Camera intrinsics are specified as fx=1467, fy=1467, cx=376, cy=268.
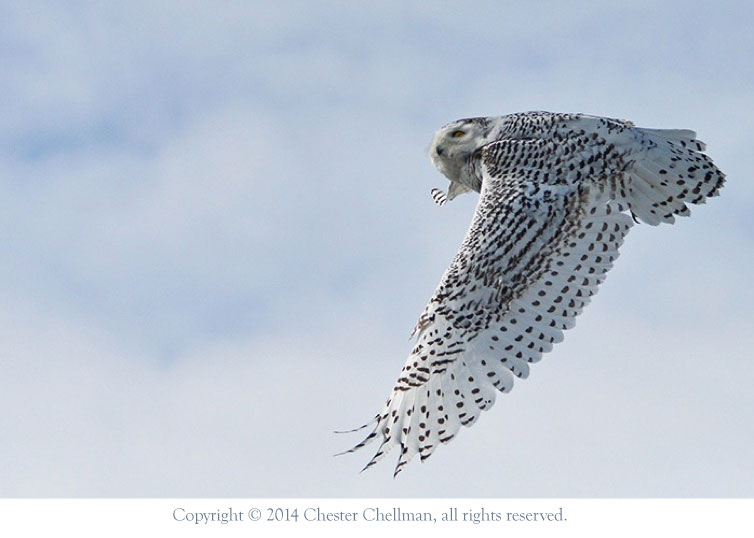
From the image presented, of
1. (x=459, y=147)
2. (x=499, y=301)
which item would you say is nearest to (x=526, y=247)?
(x=499, y=301)

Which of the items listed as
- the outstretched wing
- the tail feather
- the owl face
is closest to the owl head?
the owl face

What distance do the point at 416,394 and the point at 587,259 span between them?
213 cm

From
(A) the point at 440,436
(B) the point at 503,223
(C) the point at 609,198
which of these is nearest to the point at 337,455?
(A) the point at 440,436

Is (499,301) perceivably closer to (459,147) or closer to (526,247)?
(526,247)

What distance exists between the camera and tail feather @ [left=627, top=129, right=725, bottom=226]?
595 inches

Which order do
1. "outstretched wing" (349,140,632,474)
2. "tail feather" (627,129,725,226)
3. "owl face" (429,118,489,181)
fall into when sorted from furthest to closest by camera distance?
"owl face" (429,118,489,181), "tail feather" (627,129,725,226), "outstretched wing" (349,140,632,474)

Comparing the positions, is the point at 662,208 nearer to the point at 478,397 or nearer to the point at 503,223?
the point at 503,223

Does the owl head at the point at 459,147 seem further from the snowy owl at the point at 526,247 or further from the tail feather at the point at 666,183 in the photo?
the tail feather at the point at 666,183

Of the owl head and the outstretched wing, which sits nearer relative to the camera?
the outstretched wing

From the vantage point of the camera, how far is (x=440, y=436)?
13531mm

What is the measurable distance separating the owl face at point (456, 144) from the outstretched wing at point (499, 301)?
1.25 meters

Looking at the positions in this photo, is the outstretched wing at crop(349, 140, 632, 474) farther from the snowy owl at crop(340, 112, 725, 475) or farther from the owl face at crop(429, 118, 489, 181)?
the owl face at crop(429, 118, 489, 181)

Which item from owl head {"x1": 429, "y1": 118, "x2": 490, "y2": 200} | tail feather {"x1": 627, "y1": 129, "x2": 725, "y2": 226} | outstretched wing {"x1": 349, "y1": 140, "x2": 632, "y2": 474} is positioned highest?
owl head {"x1": 429, "y1": 118, "x2": 490, "y2": 200}

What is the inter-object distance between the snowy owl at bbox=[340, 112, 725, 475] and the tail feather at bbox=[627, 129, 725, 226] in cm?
1
